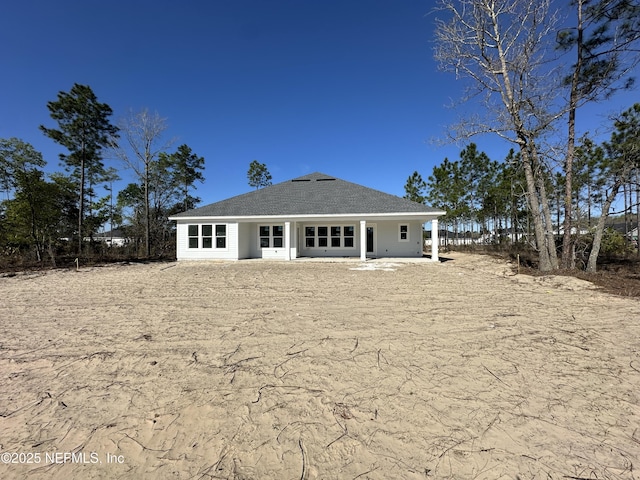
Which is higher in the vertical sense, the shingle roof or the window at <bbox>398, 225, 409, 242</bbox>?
the shingle roof

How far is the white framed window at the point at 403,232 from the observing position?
1727 centimetres

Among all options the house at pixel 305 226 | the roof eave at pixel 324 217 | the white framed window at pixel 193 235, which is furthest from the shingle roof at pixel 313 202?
the white framed window at pixel 193 235

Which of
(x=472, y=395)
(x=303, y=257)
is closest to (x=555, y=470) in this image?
(x=472, y=395)

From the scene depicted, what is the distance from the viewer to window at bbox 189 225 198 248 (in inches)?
656

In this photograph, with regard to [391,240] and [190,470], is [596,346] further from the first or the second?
[391,240]

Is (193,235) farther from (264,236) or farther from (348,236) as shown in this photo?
(348,236)

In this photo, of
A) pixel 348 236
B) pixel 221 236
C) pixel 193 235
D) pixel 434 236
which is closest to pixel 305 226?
pixel 348 236

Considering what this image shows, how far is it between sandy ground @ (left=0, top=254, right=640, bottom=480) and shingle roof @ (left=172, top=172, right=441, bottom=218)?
10416mm

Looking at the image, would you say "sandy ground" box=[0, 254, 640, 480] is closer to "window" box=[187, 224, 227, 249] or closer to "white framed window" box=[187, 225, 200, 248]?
"window" box=[187, 224, 227, 249]

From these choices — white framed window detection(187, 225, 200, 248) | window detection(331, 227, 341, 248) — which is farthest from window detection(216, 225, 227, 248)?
window detection(331, 227, 341, 248)

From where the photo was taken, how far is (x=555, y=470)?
1926 millimetres

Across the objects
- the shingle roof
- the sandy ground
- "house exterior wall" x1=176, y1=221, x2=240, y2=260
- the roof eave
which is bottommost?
the sandy ground

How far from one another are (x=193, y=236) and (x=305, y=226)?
6.70m

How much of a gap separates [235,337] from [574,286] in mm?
9453
